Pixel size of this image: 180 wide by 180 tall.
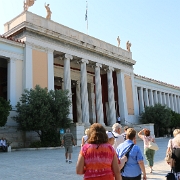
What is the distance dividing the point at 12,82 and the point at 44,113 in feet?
16.8

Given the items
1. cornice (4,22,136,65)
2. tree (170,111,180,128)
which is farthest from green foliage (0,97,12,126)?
tree (170,111,180,128)

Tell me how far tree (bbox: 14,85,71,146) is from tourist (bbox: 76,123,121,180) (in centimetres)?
1580

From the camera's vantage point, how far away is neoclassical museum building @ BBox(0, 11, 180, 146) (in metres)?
22.4

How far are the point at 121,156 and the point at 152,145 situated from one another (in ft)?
10.6

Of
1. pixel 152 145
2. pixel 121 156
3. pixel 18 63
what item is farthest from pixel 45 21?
pixel 121 156

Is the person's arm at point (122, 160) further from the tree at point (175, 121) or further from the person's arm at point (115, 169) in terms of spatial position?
the tree at point (175, 121)

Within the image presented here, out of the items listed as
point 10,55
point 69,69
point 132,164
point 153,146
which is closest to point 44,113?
point 10,55

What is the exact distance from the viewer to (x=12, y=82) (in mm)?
21734

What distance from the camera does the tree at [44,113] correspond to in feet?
61.6

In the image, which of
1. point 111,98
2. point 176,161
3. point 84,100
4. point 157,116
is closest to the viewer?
point 176,161

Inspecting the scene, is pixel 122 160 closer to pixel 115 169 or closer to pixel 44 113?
pixel 115 169

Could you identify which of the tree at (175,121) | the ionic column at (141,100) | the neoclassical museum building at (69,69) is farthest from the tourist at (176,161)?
the ionic column at (141,100)

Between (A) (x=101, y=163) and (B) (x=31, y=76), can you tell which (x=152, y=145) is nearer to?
(A) (x=101, y=163)

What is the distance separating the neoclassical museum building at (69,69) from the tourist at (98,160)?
60.7 feet
